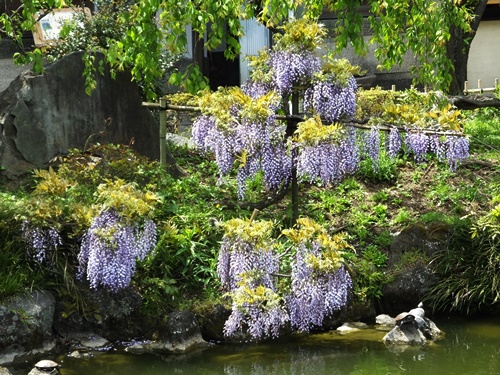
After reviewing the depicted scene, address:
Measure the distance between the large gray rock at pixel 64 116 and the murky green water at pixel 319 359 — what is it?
392 centimetres

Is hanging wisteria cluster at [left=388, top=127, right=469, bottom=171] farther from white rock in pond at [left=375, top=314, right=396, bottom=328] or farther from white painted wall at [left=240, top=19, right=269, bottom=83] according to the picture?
white painted wall at [left=240, top=19, right=269, bottom=83]

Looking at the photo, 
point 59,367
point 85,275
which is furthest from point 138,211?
point 59,367

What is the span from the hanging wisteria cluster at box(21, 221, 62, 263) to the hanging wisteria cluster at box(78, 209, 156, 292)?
1.06 feet

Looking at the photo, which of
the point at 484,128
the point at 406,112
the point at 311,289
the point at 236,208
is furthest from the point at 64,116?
the point at 484,128

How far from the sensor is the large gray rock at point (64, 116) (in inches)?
491

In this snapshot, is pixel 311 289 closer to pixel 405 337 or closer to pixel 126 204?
pixel 405 337

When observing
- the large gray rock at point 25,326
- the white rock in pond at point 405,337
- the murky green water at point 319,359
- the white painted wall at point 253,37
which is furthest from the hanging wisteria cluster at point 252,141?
the white painted wall at point 253,37

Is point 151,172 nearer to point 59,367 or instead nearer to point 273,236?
point 273,236

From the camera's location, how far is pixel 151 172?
12.1 meters

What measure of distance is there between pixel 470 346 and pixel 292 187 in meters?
3.08

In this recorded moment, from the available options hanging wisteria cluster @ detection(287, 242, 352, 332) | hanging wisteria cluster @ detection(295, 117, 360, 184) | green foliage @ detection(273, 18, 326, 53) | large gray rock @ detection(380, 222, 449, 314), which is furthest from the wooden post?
hanging wisteria cluster @ detection(287, 242, 352, 332)

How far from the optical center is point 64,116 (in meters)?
12.8

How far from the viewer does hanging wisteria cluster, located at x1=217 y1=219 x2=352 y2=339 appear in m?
9.36

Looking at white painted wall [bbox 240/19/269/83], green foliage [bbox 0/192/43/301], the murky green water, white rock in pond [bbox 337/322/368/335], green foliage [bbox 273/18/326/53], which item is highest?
white painted wall [bbox 240/19/269/83]
